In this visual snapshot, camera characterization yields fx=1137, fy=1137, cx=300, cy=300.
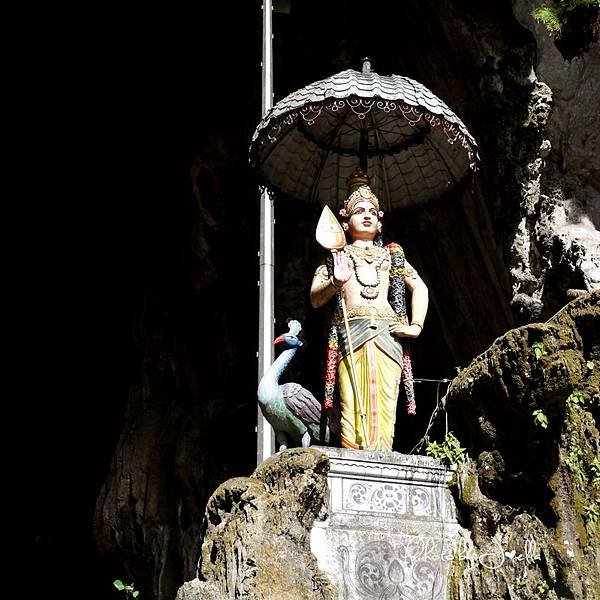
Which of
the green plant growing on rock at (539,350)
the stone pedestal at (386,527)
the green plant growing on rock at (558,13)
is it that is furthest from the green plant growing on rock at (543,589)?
the green plant growing on rock at (558,13)

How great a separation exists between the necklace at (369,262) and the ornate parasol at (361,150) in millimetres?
909

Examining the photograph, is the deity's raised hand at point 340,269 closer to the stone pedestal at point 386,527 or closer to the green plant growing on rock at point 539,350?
the stone pedestal at point 386,527

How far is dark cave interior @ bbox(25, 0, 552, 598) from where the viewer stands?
1145 cm

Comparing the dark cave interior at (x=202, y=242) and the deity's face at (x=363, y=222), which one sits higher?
the dark cave interior at (x=202, y=242)

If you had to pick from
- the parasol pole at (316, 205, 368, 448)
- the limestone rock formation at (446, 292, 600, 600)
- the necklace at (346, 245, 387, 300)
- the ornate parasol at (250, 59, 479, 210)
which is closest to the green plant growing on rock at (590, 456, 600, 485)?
the limestone rock formation at (446, 292, 600, 600)

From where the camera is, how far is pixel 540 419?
6.21 meters

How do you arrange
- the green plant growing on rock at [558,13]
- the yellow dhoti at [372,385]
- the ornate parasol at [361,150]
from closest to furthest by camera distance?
1. the yellow dhoti at [372,385]
2. the ornate parasol at [361,150]
3. the green plant growing on rock at [558,13]

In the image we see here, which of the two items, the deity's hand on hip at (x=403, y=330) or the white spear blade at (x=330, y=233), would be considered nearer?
the deity's hand on hip at (x=403, y=330)

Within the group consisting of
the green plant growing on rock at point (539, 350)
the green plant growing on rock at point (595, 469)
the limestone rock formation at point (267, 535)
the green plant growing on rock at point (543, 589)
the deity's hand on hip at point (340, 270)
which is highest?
the deity's hand on hip at point (340, 270)

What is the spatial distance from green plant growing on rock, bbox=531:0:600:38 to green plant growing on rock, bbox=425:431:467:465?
14.1 ft

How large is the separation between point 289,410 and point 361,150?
78.9 inches

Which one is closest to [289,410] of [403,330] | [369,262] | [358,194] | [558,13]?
[403,330]

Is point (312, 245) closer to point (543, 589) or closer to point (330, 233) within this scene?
point (330, 233)

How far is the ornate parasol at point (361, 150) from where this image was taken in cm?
801
